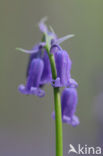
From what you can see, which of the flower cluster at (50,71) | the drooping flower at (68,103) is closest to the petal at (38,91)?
the flower cluster at (50,71)

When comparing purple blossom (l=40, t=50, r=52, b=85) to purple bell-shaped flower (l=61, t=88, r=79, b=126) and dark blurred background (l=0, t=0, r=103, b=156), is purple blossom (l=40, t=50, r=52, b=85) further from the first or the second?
dark blurred background (l=0, t=0, r=103, b=156)

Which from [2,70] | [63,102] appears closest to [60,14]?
[2,70]

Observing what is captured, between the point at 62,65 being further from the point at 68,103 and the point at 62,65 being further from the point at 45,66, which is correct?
the point at 68,103

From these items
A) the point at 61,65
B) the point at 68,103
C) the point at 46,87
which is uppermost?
the point at 46,87

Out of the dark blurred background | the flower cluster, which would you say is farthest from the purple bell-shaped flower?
the dark blurred background

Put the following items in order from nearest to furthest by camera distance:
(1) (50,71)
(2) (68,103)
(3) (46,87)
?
1. (1) (50,71)
2. (2) (68,103)
3. (3) (46,87)

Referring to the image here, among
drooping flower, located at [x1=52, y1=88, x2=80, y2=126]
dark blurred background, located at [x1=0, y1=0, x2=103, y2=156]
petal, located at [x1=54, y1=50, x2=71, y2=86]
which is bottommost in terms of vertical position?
drooping flower, located at [x1=52, y1=88, x2=80, y2=126]

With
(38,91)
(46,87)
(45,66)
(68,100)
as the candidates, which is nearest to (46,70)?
(45,66)
